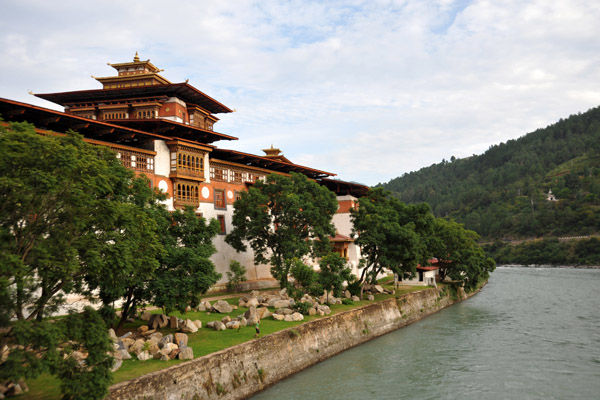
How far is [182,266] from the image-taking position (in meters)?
21.1

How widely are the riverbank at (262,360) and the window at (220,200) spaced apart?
49.3ft

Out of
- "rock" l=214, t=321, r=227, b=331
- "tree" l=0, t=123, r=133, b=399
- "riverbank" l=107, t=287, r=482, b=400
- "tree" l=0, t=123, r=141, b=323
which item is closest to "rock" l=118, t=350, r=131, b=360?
"riverbank" l=107, t=287, r=482, b=400

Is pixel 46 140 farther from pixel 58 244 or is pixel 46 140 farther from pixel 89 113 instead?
pixel 89 113

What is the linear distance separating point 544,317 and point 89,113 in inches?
1789

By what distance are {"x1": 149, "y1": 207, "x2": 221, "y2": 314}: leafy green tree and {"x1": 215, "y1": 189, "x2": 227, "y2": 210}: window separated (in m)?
15.5

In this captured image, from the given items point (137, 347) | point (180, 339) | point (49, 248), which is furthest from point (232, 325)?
point (49, 248)

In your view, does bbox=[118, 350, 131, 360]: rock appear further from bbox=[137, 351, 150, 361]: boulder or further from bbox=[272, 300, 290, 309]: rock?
bbox=[272, 300, 290, 309]: rock

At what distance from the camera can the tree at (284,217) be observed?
35312 millimetres

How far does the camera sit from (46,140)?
12836mm

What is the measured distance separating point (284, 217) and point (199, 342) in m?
16.1

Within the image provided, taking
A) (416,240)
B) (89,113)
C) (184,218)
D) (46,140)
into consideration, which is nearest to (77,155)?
(46,140)

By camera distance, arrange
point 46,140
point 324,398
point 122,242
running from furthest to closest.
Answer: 1. point 324,398
2. point 122,242
3. point 46,140

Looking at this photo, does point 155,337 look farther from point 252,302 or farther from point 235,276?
point 235,276

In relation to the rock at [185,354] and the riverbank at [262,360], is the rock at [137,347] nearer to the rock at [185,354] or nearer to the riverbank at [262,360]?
the rock at [185,354]
